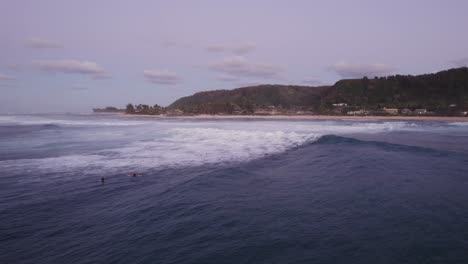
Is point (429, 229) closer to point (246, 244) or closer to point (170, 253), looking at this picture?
point (246, 244)

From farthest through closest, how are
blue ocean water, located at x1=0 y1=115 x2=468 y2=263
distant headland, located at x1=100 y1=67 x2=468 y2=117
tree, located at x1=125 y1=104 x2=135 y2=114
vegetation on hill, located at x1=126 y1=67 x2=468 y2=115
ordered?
tree, located at x1=125 y1=104 x2=135 y2=114 < vegetation on hill, located at x1=126 y1=67 x2=468 y2=115 < distant headland, located at x1=100 y1=67 x2=468 y2=117 < blue ocean water, located at x1=0 y1=115 x2=468 y2=263

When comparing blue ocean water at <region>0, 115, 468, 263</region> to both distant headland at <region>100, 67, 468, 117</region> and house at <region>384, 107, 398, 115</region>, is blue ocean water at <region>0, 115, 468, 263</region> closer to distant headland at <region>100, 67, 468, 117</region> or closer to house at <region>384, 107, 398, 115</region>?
house at <region>384, 107, 398, 115</region>

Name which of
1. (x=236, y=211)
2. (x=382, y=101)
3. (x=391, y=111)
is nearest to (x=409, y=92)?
(x=382, y=101)

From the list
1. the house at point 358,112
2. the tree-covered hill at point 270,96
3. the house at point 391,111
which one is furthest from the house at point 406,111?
the tree-covered hill at point 270,96

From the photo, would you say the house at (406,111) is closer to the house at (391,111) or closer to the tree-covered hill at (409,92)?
the house at (391,111)

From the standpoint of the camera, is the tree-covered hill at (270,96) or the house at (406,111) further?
the tree-covered hill at (270,96)

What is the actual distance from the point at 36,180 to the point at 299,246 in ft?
Answer: 32.6

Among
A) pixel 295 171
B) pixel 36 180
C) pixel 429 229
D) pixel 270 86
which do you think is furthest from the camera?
pixel 270 86

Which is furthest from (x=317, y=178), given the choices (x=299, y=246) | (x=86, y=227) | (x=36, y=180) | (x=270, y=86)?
(x=270, y=86)

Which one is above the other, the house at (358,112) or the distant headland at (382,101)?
the distant headland at (382,101)

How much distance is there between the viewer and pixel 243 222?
674cm

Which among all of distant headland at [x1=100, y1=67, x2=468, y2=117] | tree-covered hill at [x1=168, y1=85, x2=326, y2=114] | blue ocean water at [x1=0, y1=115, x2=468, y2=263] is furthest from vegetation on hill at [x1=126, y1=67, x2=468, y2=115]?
blue ocean water at [x1=0, y1=115, x2=468, y2=263]

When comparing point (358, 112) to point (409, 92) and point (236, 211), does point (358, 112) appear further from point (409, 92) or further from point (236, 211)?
point (236, 211)

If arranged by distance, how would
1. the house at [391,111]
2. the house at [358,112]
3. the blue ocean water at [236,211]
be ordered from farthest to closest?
1. the house at [358,112]
2. the house at [391,111]
3. the blue ocean water at [236,211]
